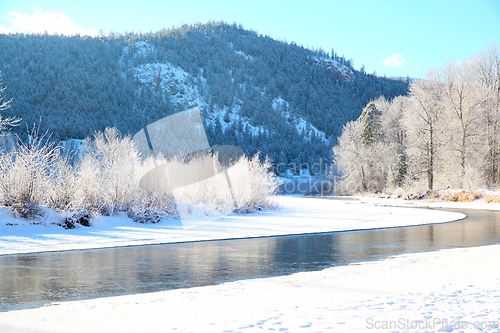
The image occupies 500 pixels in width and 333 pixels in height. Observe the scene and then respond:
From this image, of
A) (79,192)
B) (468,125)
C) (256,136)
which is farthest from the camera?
(256,136)

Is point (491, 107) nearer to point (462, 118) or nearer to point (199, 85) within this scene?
point (462, 118)

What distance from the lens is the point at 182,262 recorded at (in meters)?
10.1

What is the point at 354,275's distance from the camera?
816cm

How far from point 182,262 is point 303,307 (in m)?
5.04

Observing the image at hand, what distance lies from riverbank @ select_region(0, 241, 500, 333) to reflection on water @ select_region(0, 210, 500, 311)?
76 centimetres

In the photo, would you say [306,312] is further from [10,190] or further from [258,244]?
[10,190]

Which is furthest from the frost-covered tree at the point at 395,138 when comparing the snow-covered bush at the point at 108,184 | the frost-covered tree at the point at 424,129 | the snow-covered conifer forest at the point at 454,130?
the snow-covered bush at the point at 108,184

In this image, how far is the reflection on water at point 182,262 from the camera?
24.2 ft

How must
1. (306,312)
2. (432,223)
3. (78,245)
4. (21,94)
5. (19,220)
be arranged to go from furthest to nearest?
(21,94), (432,223), (19,220), (78,245), (306,312)

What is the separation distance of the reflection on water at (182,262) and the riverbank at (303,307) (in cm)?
76

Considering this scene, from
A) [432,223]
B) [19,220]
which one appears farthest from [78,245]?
[432,223]

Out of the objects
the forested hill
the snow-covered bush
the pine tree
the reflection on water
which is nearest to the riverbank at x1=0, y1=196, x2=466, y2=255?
the snow-covered bush

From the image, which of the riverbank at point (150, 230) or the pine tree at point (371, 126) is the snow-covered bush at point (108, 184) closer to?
the riverbank at point (150, 230)

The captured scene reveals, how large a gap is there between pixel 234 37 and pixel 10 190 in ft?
581
